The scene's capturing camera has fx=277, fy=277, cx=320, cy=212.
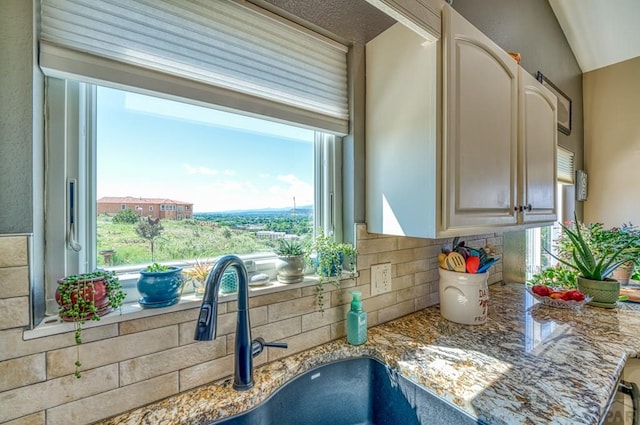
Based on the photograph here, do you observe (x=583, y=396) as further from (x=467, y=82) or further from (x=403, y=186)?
(x=467, y=82)

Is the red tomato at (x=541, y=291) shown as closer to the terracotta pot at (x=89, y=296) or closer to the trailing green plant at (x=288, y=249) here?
the trailing green plant at (x=288, y=249)

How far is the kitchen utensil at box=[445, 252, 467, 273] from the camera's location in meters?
1.15

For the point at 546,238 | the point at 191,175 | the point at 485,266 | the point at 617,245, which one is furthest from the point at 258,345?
the point at 546,238

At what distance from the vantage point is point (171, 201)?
0.81 m

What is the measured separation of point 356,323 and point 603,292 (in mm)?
1366

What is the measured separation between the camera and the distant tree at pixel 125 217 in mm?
736

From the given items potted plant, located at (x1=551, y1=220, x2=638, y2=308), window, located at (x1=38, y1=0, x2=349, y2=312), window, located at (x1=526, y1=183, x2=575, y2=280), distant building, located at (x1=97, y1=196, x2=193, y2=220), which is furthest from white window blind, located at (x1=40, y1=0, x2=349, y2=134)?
window, located at (x1=526, y1=183, x2=575, y2=280)

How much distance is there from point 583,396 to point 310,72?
125 centimetres

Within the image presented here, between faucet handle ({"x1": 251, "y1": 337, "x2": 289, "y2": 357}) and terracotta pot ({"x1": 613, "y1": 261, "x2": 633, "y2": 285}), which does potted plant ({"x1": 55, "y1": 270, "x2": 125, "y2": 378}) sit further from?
terracotta pot ({"x1": 613, "y1": 261, "x2": 633, "y2": 285})

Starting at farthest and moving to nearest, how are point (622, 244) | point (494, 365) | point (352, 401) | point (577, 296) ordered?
point (622, 244), point (577, 296), point (352, 401), point (494, 365)

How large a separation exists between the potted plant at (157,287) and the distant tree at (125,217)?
15 centimetres

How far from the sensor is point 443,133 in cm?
89

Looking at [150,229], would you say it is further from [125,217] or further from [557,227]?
[557,227]

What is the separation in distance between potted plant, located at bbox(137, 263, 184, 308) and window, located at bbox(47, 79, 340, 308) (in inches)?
4.1
